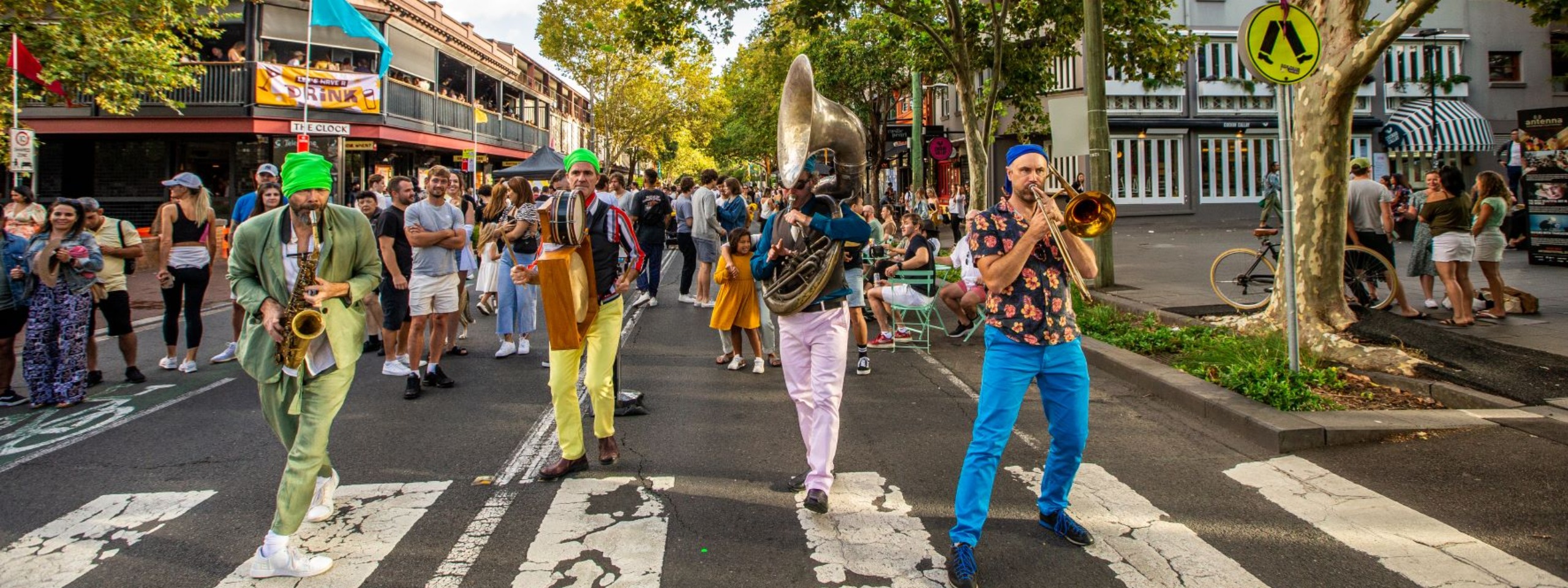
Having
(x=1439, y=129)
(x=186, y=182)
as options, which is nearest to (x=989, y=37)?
(x=186, y=182)

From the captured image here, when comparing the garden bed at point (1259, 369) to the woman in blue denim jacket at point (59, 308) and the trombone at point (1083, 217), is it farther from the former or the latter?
the woman in blue denim jacket at point (59, 308)

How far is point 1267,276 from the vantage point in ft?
35.8

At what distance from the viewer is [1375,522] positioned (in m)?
4.32

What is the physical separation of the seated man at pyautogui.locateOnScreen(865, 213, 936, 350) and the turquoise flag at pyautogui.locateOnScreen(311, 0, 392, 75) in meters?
14.8

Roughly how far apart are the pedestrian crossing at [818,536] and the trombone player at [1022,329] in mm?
431

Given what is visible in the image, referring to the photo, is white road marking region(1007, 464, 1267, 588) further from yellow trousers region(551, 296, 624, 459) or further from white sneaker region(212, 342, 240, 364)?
white sneaker region(212, 342, 240, 364)

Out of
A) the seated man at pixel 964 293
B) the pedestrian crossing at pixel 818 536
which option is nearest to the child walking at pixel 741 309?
the seated man at pixel 964 293

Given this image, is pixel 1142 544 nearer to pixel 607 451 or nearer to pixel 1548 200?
pixel 607 451

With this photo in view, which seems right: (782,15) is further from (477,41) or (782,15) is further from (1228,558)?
(477,41)

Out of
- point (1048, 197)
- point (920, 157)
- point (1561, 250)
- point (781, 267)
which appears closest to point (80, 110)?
point (920, 157)

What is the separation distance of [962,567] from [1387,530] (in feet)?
6.93

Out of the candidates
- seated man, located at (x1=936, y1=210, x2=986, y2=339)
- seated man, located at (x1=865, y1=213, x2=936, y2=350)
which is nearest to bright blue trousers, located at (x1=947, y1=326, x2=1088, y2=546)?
seated man, located at (x1=936, y1=210, x2=986, y2=339)

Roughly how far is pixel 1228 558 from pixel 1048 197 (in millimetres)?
1675

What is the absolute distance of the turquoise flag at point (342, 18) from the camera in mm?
20172
